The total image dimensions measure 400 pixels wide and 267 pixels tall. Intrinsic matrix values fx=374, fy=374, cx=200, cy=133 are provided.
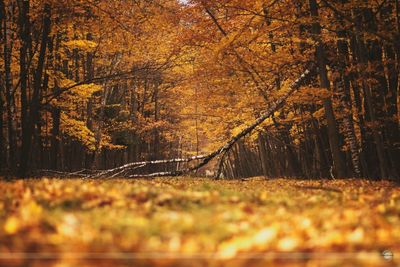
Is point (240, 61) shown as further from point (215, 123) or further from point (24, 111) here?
point (215, 123)

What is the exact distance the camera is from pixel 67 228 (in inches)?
113

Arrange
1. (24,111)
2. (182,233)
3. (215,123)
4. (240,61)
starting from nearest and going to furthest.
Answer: (182,233) → (24,111) → (240,61) → (215,123)

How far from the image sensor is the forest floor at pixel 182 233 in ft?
8.06

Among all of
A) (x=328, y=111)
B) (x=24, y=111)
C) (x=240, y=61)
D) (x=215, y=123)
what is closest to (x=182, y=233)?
(x=328, y=111)

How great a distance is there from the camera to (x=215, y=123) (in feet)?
89.2

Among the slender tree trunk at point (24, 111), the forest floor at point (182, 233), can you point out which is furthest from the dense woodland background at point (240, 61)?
the forest floor at point (182, 233)

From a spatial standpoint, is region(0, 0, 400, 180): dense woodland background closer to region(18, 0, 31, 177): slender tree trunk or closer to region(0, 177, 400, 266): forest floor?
region(18, 0, 31, 177): slender tree trunk

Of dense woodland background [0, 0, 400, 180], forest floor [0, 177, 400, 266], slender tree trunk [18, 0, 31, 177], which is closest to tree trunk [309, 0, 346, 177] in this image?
dense woodland background [0, 0, 400, 180]

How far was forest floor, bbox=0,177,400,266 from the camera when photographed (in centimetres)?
246

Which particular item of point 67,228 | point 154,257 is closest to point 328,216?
point 154,257

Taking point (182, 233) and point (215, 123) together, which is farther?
point (215, 123)

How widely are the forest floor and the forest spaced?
0.7 inches

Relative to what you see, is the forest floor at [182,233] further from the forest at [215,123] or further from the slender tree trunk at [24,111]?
the slender tree trunk at [24,111]

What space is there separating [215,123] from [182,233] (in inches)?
954
